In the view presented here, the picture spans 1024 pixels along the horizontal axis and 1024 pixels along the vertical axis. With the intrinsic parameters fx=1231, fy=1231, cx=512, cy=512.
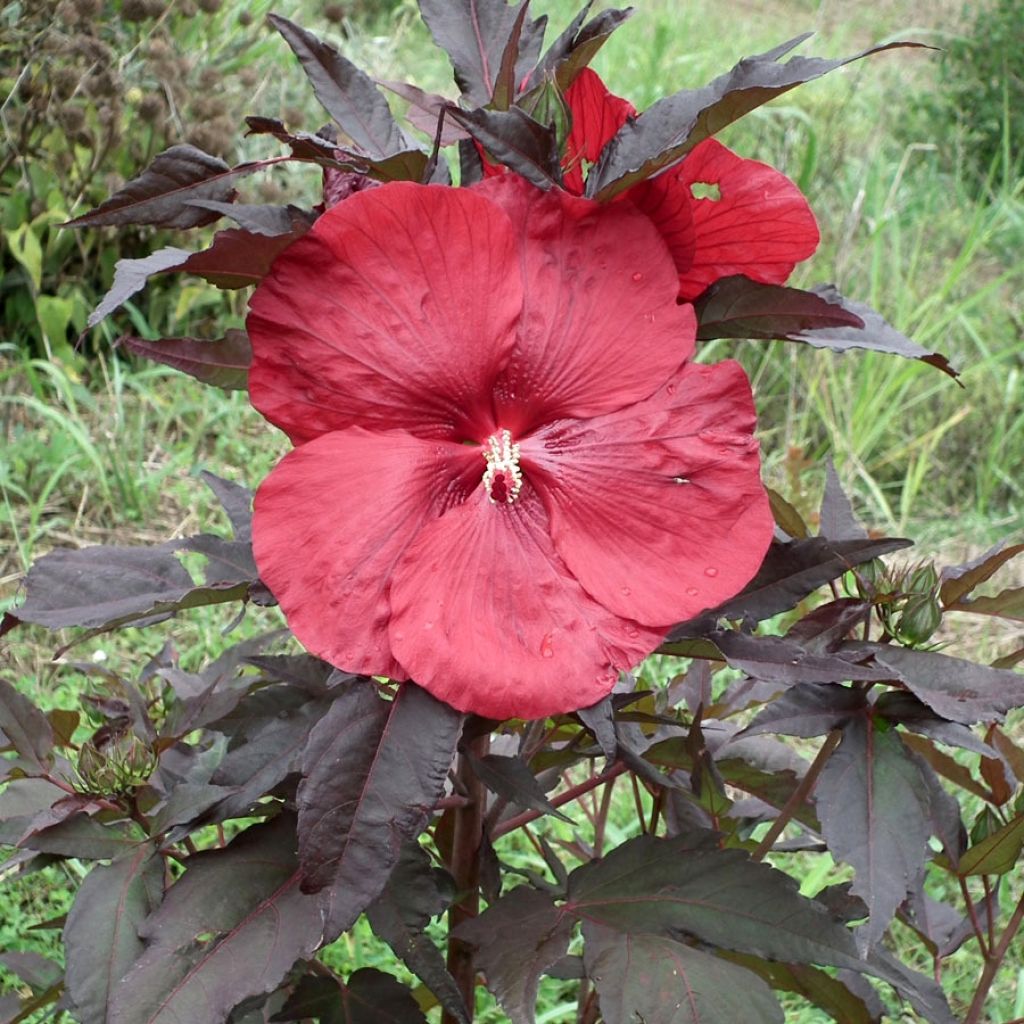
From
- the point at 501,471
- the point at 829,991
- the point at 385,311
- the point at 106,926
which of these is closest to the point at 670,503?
the point at 501,471

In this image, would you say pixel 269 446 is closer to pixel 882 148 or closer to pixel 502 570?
pixel 502 570

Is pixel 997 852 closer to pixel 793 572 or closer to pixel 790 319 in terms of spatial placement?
pixel 793 572

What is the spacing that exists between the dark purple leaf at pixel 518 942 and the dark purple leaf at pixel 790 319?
1.43ft

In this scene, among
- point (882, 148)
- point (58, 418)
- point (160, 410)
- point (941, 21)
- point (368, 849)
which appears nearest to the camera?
point (368, 849)

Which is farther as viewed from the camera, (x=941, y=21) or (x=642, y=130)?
(x=941, y=21)

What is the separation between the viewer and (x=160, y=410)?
122 inches

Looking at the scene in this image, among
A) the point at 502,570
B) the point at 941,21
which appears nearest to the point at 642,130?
the point at 502,570

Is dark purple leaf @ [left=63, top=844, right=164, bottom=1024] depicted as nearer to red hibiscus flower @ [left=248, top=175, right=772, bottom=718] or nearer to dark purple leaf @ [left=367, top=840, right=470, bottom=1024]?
dark purple leaf @ [left=367, top=840, right=470, bottom=1024]

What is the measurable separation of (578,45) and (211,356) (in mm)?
316

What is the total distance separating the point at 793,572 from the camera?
32.8 inches

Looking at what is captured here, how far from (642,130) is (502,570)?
0.28 meters

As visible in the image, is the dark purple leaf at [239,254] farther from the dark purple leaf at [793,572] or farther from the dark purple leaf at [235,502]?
the dark purple leaf at [793,572]

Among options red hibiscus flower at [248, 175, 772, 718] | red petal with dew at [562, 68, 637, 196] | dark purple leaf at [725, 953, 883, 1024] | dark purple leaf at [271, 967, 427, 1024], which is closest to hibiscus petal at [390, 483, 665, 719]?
red hibiscus flower at [248, 175, 772, 718]

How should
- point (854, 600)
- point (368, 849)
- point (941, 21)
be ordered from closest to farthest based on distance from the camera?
point (368, 849) → point (854, 600) → point (941, 21)
